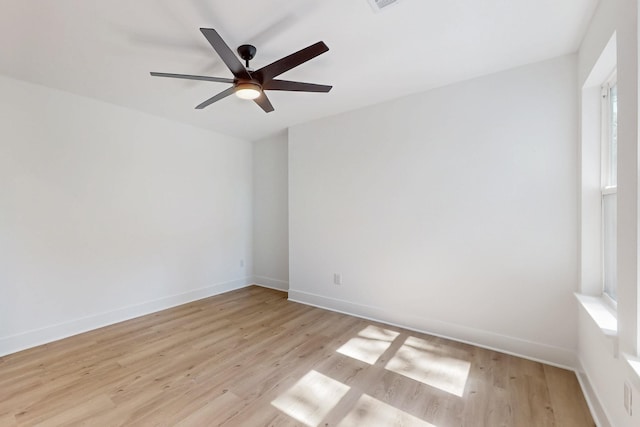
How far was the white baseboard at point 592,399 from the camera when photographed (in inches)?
61.5

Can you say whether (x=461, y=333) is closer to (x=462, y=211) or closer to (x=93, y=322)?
(x=462, y=211)

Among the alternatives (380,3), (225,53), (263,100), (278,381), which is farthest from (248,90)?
(278,381)

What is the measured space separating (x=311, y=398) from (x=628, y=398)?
1651 mm

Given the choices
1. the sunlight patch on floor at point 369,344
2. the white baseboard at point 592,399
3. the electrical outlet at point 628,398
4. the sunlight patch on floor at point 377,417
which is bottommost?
the sunlight patch on floor at point 377,417

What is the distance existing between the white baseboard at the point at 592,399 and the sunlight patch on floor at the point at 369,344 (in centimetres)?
136

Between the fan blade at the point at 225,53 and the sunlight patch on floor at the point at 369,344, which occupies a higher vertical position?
the fan blade at the point at 225,53

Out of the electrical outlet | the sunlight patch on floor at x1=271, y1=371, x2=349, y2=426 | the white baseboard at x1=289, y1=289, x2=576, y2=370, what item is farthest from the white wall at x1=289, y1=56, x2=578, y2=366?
the sunlight patch on floor at x1=271, y1=371, x2=349, y2=426

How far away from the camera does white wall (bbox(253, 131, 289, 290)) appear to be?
445cm

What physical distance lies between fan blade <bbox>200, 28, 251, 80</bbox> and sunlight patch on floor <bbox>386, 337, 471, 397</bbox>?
8.20 ft

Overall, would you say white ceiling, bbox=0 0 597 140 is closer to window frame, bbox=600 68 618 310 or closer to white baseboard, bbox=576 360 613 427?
window frame, bbox=600 68 618 310

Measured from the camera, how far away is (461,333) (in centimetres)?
266

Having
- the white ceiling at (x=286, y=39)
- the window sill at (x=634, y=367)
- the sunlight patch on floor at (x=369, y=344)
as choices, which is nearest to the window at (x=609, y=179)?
the white ceiling at (x=286, y=39)

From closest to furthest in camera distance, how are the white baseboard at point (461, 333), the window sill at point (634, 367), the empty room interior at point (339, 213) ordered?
the window sill at point (634, 367)
the empty room interior at point (339, 213)
the white baseboard at point (461, 333)

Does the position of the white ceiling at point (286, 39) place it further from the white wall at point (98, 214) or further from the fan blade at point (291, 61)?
the white wall at point (98, 214)
